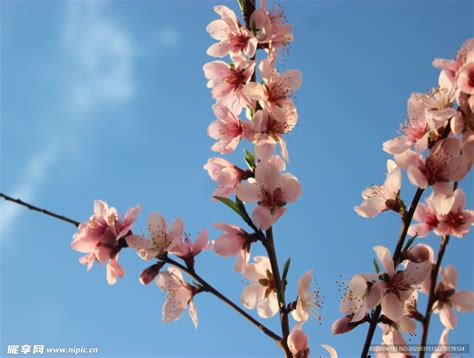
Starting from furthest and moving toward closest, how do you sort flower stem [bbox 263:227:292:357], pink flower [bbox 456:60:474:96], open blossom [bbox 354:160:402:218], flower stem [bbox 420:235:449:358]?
flower stem [bbox 420:235:449:358] < open blossom [bbox 354:160:402:218] < flower stem [bbox 263:227:292:357] < pink flower [bbox 456:60:474:96]

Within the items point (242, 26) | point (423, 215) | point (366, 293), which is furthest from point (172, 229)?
point (423, 215)

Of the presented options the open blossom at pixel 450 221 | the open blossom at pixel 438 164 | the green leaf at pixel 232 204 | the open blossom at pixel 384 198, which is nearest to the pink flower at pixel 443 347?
the open blossom at pixel 450 221

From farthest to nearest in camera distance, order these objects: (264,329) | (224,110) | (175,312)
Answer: (224,110) → (175,312) → (264,329)

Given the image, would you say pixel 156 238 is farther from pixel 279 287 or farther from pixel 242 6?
pixel 242 6

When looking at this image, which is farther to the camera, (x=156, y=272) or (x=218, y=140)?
(x=218, y=140)

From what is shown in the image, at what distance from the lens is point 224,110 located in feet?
6.68

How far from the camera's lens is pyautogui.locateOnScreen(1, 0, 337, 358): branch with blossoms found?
5.73ft

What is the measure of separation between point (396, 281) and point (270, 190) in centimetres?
50

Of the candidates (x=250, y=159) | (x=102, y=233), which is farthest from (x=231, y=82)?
(x=102, y=233)

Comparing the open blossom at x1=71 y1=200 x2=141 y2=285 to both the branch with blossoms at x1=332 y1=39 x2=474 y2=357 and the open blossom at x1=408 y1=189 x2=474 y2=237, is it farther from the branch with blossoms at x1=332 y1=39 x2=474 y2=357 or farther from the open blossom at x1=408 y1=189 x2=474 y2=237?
the open blossom at x1=408 y1=189 x2=474 y2=237

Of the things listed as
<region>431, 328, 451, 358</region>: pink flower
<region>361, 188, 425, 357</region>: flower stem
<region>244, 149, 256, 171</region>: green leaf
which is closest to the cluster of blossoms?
<region>244, 149, 256, 171</region>: green leaf

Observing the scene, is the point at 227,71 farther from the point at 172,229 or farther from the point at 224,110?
the point at 172,229

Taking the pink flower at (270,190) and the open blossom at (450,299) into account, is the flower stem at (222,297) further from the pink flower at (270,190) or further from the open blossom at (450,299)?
the open blossom at (450,299)

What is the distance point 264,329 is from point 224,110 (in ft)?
2.68
